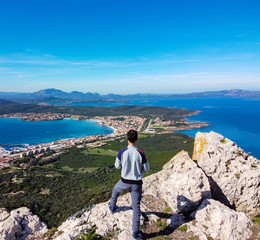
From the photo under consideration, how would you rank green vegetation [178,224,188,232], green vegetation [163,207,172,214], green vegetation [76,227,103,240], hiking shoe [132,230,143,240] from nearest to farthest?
1. hiking shoe [132,230,143,240]
2. green vegetation [76,227,103,240]
3. green vegetation [178,224,188,232]
4. green vegetation [163,207,172,214]

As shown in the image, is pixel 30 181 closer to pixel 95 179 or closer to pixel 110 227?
pixel 95 179

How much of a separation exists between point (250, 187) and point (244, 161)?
0.91 meters

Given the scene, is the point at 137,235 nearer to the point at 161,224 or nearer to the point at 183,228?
the point at 161,224

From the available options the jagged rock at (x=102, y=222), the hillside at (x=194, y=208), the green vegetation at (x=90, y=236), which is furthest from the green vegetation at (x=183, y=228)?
the green vegetation at (x=90, y=236)

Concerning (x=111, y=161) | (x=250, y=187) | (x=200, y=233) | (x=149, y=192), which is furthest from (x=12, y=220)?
(x=111, y=161)

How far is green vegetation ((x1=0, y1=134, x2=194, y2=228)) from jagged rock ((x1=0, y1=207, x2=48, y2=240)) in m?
6.61

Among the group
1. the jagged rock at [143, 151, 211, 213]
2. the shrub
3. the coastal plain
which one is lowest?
the coastal plain

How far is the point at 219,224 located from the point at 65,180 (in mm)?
32837

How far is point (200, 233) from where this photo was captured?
4734 mm

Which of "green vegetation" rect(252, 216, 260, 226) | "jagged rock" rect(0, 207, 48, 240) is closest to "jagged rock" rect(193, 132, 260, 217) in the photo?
"green vegetation" rect(252, 216, 260, 226)

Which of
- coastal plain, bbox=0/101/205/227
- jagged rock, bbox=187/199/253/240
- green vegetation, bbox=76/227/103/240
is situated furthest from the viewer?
coastal plain, bbox=0/101/205/227

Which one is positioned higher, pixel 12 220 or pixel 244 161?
pixel 244 161

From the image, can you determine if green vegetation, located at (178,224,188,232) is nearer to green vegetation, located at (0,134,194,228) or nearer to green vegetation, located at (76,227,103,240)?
green vegetation, located at (76,227,103,240)

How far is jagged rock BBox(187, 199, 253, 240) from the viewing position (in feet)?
15.0
